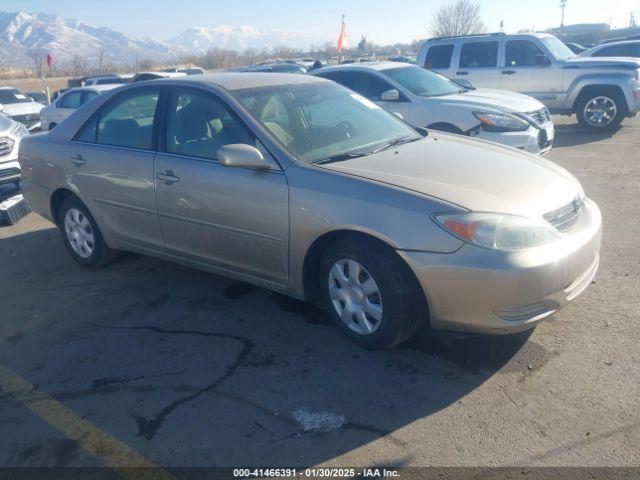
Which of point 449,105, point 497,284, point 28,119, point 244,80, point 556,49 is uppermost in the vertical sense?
point 244,80

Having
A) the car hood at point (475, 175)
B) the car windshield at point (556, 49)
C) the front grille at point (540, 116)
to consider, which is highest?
the car windshield at point (556, 49)

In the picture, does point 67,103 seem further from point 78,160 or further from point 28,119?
point 78,160

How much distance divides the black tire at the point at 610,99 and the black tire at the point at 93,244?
9.83 meters

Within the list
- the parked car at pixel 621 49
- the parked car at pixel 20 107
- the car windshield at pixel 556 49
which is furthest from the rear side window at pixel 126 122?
the parked car at pixel 621 49

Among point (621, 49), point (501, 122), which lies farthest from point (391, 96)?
point (621, 49)

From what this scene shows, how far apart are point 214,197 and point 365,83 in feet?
17.8

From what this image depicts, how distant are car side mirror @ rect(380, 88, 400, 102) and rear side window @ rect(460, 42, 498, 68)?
4620 millimetres

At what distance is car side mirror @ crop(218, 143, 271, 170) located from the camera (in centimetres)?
383

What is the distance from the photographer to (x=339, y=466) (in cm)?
278

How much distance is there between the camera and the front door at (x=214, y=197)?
12.9ft

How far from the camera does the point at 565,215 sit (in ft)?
11.8

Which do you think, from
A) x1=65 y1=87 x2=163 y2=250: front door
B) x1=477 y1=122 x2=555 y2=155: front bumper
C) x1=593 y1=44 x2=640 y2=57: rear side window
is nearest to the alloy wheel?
x1=65 y1=87 x2=163 y2=250: front door

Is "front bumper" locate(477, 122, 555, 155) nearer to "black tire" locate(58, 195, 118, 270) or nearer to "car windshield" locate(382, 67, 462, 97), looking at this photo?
"car windshield" locate(382, 67, 462, 97)

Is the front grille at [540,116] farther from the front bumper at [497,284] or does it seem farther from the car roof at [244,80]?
the front bumper at [497,284]
